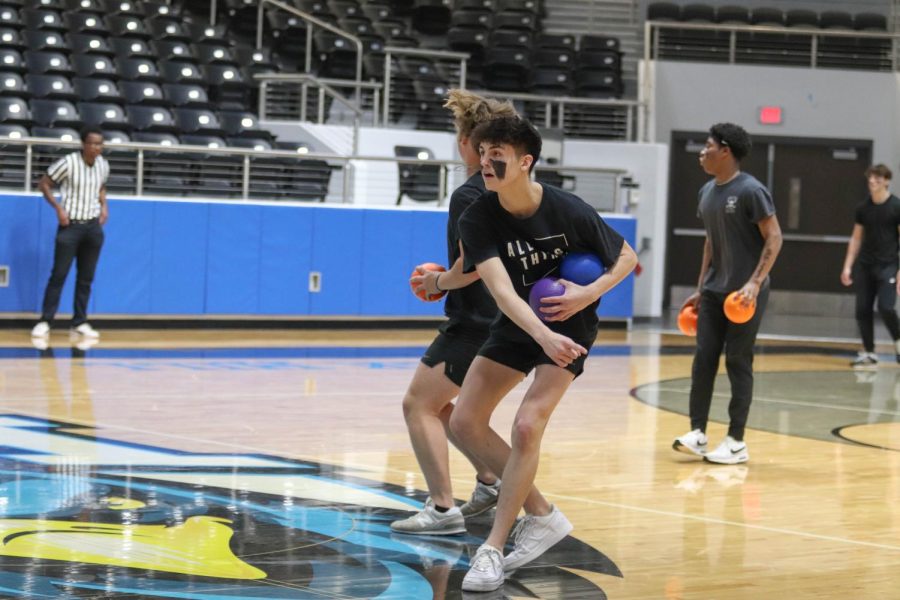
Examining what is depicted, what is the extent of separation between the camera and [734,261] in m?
7.68

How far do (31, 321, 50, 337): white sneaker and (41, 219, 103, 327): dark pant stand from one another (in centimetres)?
5

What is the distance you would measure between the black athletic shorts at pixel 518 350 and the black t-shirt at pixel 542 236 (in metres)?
0.04

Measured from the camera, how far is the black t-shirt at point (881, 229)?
13.3m

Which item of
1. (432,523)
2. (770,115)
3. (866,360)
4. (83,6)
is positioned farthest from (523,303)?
→ (770,115)

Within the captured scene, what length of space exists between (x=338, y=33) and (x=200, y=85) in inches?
99.0

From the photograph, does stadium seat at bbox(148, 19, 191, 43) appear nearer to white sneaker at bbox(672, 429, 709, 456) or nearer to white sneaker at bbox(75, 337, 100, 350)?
white sneaker at bbox(75, 337, 100, 350)

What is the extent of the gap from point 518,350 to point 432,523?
95cm

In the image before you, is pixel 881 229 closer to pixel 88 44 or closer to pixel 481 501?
pixel 481 501

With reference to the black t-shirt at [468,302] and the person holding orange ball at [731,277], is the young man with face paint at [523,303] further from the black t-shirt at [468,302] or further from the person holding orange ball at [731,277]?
the person holding orange ball at [731,277]

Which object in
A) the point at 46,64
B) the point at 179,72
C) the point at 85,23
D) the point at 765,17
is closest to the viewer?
the point at 46,64

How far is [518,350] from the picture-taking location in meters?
5.05

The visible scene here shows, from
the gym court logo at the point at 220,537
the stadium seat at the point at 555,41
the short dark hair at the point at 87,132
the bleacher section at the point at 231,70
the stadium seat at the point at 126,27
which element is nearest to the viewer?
the gym court logo at the point at 220,537

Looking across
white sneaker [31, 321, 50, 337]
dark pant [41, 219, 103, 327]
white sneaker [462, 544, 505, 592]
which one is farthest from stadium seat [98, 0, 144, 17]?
white sneaker [462, 544, 505, 592]

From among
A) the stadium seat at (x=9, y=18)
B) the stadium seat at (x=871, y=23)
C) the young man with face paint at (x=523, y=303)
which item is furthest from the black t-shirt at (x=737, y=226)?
the stadium seat at (x=871, y=23)
